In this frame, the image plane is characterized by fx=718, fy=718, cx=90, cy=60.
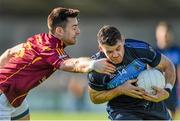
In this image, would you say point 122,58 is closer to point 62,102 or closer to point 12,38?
point 62,102

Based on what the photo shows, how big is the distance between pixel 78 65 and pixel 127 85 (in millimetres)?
650

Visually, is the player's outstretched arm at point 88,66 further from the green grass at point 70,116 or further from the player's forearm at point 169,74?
the green grass at point 70,116

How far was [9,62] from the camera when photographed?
887 centimetres

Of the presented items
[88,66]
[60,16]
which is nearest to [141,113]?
[88,66]

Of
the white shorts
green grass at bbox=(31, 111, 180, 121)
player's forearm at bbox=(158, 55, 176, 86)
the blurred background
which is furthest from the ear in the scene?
the blurred background

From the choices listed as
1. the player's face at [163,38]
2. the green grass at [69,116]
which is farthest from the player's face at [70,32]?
the green grass at [69,116]

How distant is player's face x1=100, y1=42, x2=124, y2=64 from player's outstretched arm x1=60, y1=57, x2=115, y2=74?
21 cm

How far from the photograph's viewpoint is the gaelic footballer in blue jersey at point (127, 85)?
8.00 m

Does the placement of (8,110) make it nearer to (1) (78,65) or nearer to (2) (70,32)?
(2) (70,32)

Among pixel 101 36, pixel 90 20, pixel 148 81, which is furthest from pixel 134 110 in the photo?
pixel 90 20

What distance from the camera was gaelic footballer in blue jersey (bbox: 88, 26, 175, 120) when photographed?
26.2 feet

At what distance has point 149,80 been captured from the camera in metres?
8.04

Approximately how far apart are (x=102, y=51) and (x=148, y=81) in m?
0.63

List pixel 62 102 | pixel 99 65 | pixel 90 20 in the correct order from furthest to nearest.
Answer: pixel 90 20 < pixel 62 102 < pixel 99 65
